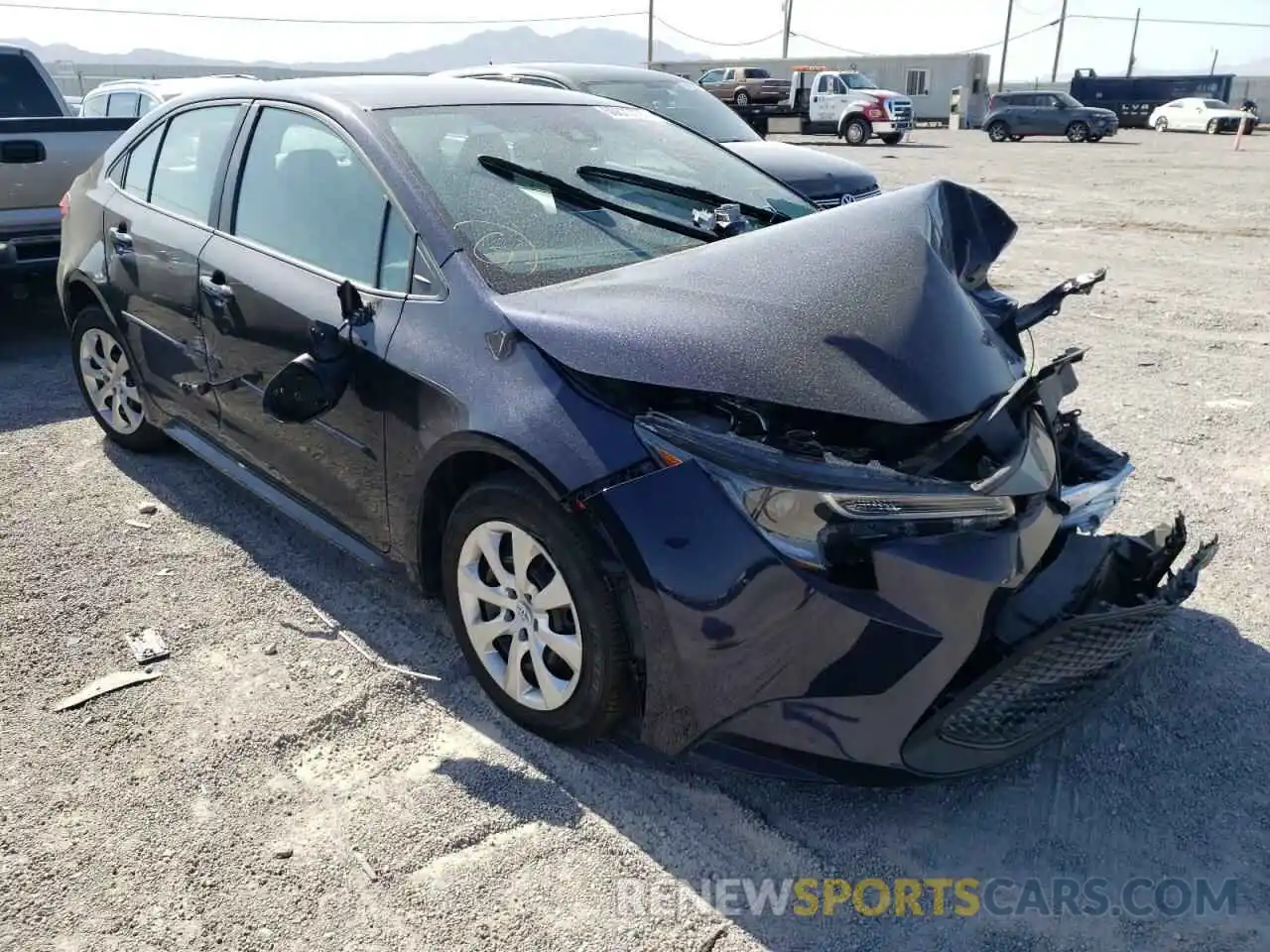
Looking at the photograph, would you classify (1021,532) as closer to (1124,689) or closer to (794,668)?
(794,668)

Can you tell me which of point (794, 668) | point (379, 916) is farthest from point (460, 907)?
point (794, 668)

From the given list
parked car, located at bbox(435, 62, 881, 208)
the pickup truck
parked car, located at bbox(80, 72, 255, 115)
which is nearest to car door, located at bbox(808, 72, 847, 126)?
parked car, located at bbox(435, 62, 881, 208)

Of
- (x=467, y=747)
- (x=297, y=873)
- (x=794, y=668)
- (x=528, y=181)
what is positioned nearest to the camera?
(x=794, y=668)

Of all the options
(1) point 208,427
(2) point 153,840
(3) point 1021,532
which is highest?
(3) point 1021,532

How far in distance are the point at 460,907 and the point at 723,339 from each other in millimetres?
1480

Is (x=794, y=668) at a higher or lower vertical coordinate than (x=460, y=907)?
higher

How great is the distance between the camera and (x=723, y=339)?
2488mm

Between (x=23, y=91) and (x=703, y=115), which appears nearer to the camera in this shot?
(x=23, y=91)

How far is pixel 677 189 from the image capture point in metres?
3.70

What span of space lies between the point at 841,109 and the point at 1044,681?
104ft

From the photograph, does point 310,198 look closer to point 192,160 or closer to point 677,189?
point 192,160

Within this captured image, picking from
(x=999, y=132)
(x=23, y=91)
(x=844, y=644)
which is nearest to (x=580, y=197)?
(x=844, y=644)

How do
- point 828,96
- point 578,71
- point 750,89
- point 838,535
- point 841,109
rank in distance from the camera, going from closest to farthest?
point 838,535 < point 578,71 < point 841,109 < point 828,96 < point 750,89

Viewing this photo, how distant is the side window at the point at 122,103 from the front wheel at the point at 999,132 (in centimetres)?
2973
